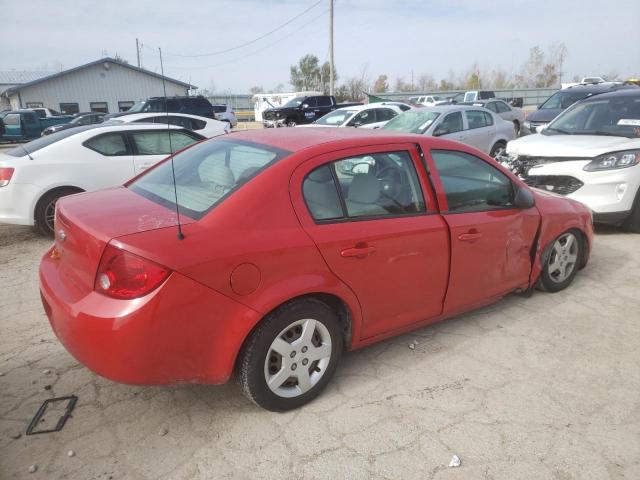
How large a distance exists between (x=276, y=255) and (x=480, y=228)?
1.64 meters

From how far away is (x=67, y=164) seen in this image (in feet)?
20.4

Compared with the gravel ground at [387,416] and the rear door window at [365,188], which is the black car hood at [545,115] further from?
the rear door window at [365,188]

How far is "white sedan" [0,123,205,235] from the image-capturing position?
5.92 m

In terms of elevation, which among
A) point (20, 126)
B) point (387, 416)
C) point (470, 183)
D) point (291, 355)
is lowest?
point (387, 416)

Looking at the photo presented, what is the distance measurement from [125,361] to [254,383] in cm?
67

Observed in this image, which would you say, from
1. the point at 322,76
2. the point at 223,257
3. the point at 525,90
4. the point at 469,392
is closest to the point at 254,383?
the point at 223,257

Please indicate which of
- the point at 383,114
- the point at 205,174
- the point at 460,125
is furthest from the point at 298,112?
the point at 205,174

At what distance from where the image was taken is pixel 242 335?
243 cm

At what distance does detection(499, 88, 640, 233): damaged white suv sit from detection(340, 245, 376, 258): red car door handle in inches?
171

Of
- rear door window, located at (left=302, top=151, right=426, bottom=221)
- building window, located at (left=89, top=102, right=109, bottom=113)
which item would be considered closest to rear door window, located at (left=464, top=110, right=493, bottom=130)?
rear door window, located at (left=302, top=151, right=426, bottom=221)

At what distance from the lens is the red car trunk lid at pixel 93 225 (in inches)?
93.3

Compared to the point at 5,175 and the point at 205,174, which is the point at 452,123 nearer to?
the point at 5,175

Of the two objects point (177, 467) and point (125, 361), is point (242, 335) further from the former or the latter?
point (177, 467)

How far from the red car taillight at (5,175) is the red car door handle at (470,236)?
543cm
